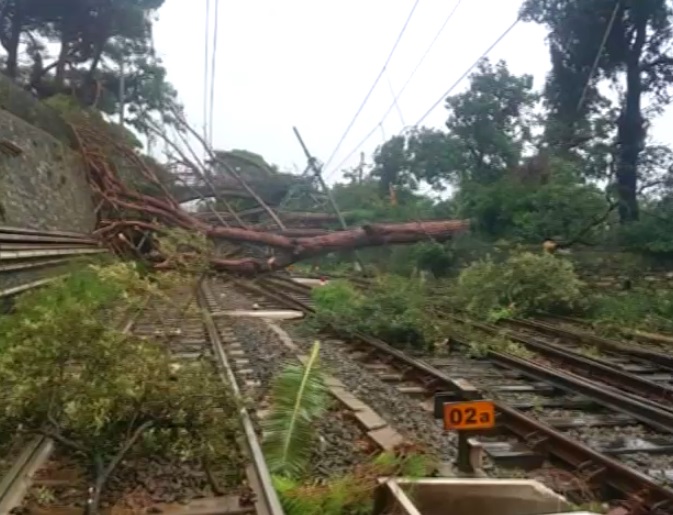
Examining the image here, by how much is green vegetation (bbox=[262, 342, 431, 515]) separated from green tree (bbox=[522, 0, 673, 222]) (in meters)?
17.9

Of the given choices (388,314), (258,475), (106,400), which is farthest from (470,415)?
(388,314)

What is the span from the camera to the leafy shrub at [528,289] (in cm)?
1485

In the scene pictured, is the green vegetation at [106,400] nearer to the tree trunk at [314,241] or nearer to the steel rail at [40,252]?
the steel rail at [40,252]

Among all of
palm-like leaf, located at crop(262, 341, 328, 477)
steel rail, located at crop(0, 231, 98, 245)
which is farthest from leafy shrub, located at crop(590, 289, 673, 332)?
steel rail, located at crop(0, 231, 98, 245)

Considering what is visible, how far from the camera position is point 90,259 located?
54.8 feet

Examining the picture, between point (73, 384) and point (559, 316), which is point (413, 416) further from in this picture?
point (559, 316)

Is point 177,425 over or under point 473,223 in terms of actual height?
under

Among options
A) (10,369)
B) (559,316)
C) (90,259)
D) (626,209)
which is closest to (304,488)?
(10,369)

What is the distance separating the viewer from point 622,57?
77.7 feet

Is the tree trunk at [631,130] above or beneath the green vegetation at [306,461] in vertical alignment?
above

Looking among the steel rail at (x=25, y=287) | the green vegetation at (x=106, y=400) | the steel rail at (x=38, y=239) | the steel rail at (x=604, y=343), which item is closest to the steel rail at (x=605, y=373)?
the steel rail at (x=604, y=343)

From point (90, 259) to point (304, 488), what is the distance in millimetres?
13877

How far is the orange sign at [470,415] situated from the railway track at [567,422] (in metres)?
0.50

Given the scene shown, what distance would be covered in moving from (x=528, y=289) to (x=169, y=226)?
9.67 m
